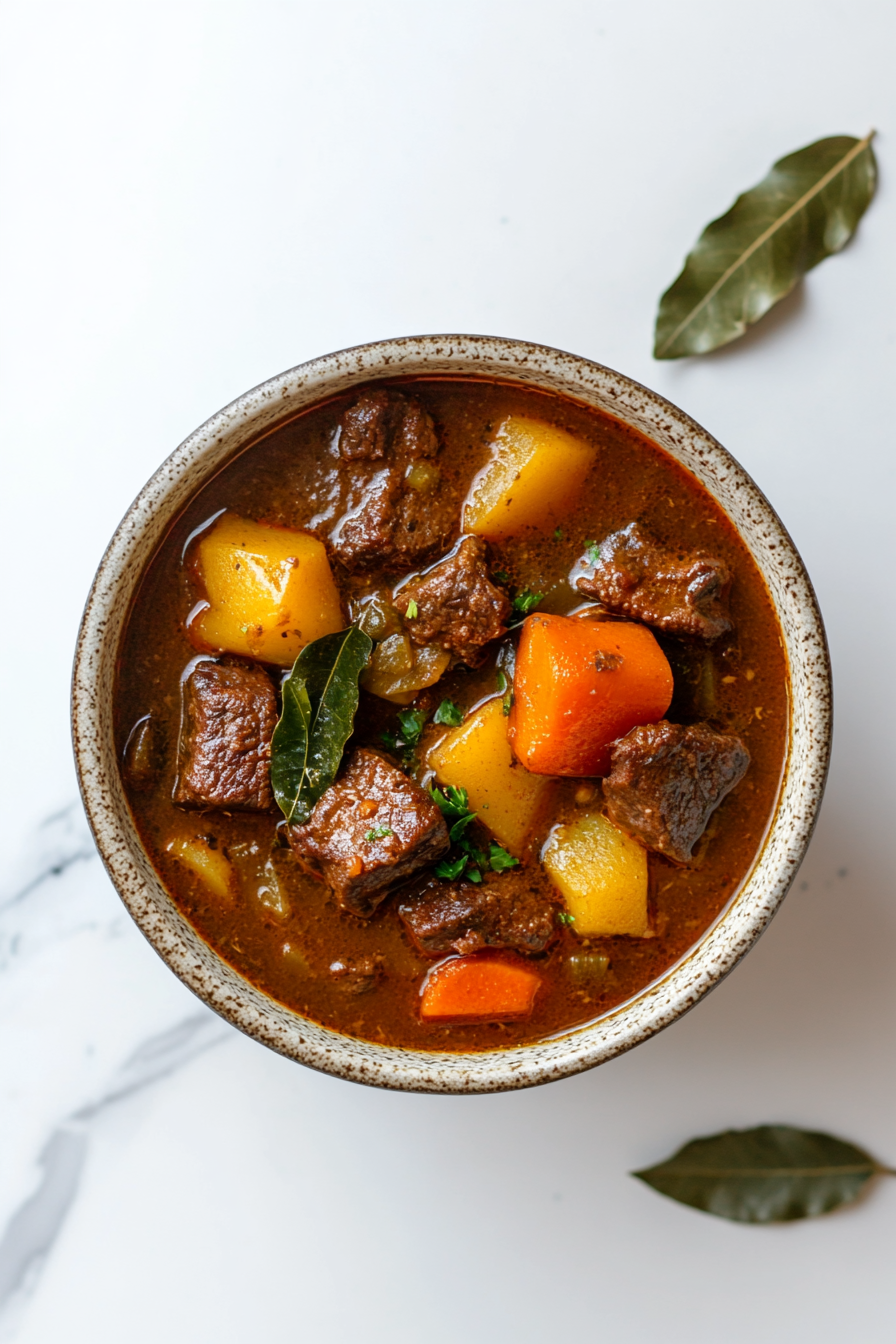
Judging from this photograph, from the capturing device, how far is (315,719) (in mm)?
2328

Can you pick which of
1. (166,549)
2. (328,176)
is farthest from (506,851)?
(328,176)

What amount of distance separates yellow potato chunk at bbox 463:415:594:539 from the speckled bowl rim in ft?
0.36

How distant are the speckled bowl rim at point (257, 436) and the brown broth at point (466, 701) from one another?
74mm

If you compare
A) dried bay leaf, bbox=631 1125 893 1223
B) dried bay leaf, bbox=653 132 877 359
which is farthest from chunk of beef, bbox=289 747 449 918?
dried bay leaf, bbox=653 132 877 359

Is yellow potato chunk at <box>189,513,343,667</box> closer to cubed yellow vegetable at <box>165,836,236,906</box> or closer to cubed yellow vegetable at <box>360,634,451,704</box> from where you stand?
cubed yellow vegetable at <box>360,634,451,704</box>

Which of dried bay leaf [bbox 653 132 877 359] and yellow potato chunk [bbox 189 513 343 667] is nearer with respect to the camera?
yellow potato chunk [bbox 189 513 343 667]

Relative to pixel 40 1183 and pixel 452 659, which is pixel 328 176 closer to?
pixel 452 659

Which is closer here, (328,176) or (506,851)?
(506,851)

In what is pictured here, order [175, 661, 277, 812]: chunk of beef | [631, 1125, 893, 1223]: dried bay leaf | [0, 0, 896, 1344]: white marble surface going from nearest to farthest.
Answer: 1. [175, 661, 277, 812]: chunk of beef
2. [0, 0, 896, 1344]: white marble surface
3. [631, 1125, 893, 1223]: dried bay leaf

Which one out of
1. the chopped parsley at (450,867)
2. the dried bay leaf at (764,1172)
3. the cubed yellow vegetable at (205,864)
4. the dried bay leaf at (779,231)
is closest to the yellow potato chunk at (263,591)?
the cubed yellow vegetable at (205,864)

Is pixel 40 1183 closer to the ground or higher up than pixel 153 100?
closer to the ground

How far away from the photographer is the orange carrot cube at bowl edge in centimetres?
226

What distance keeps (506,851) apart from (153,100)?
2170 mm

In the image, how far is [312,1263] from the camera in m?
2.95
